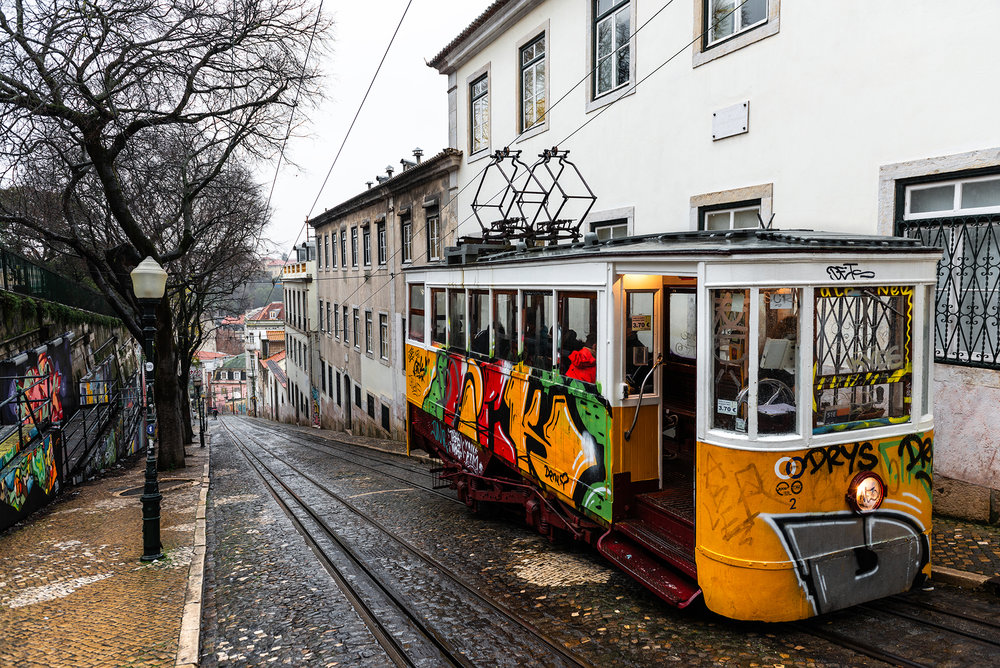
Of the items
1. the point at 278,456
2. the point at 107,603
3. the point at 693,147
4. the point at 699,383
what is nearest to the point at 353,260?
the point at 278,456

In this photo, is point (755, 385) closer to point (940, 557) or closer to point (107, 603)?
point (940, 557)

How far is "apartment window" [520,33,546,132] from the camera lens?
14898mm

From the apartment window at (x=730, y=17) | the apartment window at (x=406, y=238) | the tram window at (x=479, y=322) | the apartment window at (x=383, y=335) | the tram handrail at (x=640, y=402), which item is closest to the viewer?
the tram handrail at (x=640, y=402)

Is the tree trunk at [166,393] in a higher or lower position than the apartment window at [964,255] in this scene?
lower

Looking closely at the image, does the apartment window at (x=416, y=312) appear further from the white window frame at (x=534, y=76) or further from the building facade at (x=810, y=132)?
the white window frame at (x=534, y=76)

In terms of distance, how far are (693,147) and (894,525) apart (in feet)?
21.7

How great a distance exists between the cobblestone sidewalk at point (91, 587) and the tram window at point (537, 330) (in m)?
4.19

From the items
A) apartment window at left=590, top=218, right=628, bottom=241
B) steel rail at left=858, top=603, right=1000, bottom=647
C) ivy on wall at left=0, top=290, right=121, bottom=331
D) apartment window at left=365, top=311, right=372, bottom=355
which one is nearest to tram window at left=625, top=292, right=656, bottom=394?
steel rail at left=858, top=603, right=1000, bottom=647

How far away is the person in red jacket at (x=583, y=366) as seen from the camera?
658cm

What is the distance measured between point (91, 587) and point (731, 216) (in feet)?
30.8

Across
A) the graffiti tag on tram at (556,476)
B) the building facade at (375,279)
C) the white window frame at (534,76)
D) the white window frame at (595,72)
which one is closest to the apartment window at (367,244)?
the building facade at (375,279)

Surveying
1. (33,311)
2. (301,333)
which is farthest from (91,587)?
(301,333)

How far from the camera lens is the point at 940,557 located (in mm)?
6395

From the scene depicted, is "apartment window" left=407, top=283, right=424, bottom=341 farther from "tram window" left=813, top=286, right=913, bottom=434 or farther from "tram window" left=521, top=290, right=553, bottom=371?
"tram window" left=813, top=286, right=913, bottom=434
